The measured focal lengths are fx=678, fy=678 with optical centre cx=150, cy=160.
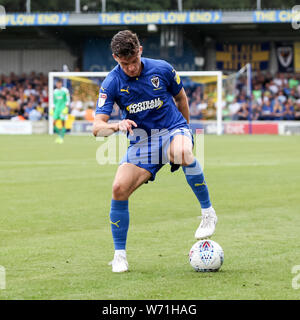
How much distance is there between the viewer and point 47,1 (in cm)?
3916

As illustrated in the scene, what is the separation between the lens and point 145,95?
595cm

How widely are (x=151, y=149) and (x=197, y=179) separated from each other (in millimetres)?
528

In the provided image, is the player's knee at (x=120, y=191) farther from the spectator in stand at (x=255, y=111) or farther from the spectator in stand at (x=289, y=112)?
the spectator in stand at (x=289, y=112)

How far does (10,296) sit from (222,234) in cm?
315

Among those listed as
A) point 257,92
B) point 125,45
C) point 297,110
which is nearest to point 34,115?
point 257,92

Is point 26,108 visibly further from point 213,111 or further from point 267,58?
point 267,58

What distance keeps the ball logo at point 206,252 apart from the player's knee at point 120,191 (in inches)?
30.7

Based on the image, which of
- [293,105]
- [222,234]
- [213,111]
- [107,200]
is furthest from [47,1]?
[222,234]

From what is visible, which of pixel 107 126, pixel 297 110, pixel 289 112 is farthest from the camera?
pixel 297 110

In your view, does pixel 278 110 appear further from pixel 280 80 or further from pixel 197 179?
pixel 197 179

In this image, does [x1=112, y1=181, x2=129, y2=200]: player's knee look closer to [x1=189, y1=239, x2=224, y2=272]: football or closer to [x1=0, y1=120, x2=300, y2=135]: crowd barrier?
[x1=189, y1=239, x2=224, y2=272]: football

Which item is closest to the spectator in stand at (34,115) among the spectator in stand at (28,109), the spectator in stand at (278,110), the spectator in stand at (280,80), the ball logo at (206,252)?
the spectator in stand at (28,109)

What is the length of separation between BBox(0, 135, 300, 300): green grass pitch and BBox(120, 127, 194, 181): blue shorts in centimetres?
85

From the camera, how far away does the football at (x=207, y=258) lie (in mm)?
5492
